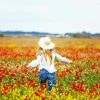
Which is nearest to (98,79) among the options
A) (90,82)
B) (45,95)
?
(90,82)

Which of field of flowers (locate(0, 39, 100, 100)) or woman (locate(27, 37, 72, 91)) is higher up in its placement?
woman (locate(27, 37, 72, 91))

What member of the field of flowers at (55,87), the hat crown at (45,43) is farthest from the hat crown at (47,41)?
the field of flowers at (55,87)

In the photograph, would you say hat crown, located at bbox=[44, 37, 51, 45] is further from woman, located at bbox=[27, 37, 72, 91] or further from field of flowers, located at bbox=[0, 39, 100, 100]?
field of flowers, located at bbox=[0, 39, 100, 100]

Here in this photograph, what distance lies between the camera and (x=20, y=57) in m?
23.2

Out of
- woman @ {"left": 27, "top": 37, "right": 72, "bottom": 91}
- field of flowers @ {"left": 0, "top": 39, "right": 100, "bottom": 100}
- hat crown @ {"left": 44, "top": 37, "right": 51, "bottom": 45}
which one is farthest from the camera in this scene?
woman @ {"left": 27, "top": 37, "right": 72, "bottom": 91}

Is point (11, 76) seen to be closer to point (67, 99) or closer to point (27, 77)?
point (27, 77)

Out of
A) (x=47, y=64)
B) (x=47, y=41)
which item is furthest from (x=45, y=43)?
(x=47, y=64)

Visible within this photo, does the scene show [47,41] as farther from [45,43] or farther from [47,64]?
[47,64]

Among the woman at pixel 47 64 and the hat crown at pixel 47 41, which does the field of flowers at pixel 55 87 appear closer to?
the woman at pixel 47 64

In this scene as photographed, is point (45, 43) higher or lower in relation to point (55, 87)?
higher

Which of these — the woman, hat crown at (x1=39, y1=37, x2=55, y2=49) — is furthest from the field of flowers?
hat crown at (x1=39, y1=37, x2=55, y2=49)

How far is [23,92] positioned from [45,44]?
1.63m

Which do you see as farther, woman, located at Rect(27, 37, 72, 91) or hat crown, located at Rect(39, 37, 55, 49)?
woman, located at Rect(27, 37, 72, 91)

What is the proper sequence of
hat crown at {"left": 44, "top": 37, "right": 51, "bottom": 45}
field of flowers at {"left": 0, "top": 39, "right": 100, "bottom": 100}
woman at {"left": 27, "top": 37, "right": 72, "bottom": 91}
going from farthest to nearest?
1. woman at {"left": 27, "top": 37, "right": 72, "bottom": 91}
2. hat crown at {"left": 44, "top": 37, "right": 51, "bottom": 45}
3. field of flowers at {"left": 0, "top": 39, "right": 100, "bottom": 100}
